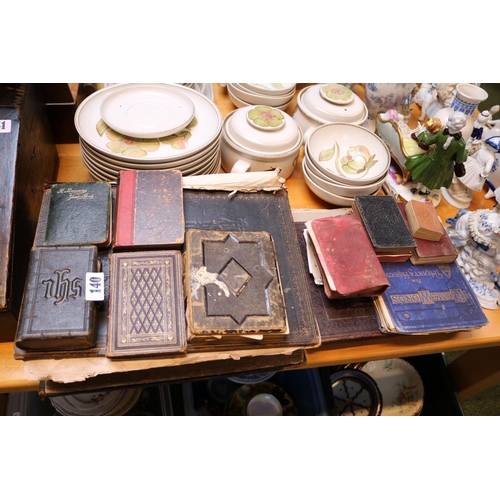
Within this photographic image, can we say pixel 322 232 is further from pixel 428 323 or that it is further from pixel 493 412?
pixel 493 412

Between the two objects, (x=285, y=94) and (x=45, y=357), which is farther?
(x=285, y=94)

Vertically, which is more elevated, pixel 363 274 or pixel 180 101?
pixel 180 101

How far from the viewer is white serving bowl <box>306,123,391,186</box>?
127 cm

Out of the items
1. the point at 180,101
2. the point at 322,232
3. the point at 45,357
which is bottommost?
the point at 45,357

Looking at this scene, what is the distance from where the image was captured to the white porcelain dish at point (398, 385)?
1.66 m

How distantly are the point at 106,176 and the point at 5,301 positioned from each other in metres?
0.41

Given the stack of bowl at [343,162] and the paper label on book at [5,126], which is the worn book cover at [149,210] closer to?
the paper label on book at [5,126]

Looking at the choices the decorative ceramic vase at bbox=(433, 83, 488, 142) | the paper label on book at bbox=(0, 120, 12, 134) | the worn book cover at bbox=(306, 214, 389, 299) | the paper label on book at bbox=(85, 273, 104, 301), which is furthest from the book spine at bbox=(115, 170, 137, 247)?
the decorative ceramic vase at bbox=(433, 83, 488, 142)

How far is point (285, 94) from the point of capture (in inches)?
56.0

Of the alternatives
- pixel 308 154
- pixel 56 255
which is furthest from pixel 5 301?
pixel 308 154

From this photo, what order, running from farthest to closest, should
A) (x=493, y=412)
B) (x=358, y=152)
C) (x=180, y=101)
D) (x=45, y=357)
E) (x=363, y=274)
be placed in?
(x=493, y=412) → (x=358, y=152) → (x=180, y=101) → (x=363, y=274) → (x=45, y=357)

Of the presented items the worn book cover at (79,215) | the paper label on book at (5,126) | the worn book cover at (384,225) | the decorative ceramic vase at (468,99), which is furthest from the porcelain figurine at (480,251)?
the paper label on book at (5,126)

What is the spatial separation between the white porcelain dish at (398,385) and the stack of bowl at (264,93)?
109cm

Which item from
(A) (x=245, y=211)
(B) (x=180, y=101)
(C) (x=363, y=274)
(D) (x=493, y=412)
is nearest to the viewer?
(C) (x=363, y=274)
